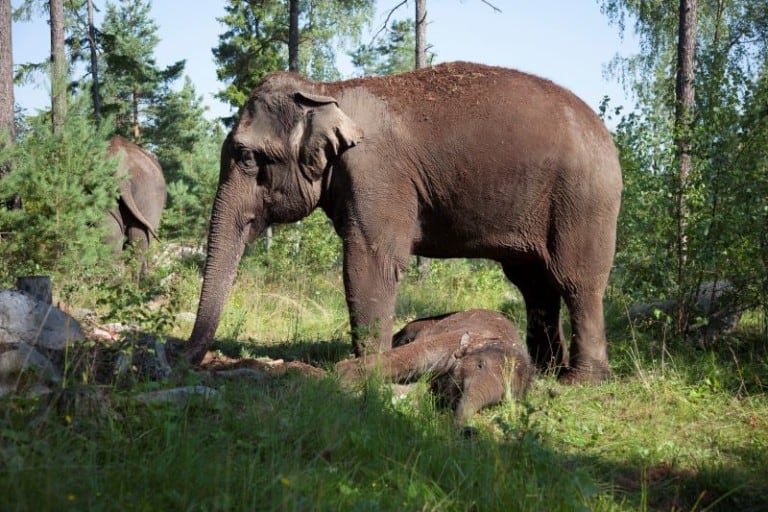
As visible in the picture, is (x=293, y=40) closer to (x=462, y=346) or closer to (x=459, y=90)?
(x=459, y=90)

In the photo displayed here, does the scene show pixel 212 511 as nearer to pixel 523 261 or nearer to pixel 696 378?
pixel 523 261

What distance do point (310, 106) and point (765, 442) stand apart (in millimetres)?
4523

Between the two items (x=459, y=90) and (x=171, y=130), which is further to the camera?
(x=171, y=130)

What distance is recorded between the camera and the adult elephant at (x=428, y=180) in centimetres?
688

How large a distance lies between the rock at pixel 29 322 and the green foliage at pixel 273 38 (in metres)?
13.2

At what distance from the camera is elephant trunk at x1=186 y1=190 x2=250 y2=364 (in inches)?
259

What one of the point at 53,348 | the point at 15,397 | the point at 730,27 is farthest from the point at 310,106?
the point at 730,27

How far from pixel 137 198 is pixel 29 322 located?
9727mm

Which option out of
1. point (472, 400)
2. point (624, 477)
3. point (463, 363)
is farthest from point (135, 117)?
point (624, 477)

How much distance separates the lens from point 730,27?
23359 mm

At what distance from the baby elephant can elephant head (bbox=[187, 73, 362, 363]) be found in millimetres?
1629

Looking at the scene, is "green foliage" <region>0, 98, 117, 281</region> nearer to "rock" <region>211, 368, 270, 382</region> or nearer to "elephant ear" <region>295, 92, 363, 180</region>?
"elephant ear" <region>295, 92, 363, 180</region>

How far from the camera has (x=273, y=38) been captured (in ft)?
66.0

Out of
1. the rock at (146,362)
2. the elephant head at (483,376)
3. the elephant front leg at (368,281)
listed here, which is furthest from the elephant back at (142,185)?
the elephant head at (483,376)
